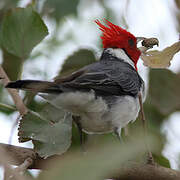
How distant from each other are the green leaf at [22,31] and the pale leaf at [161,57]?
2.85 ft

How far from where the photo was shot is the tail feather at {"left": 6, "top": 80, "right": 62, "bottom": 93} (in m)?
1.88

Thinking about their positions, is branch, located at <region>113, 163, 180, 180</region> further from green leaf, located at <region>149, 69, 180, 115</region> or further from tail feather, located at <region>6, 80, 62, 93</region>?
green leaf, located at <region>149, 69, 180, 115</region>

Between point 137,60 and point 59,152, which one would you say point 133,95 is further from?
point 59,152

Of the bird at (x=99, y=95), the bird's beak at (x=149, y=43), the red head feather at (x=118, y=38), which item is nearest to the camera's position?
the bird's beak at (x=149, y=43)

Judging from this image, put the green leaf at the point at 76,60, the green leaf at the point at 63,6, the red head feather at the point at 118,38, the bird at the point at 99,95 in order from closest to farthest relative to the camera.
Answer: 1. the bird at the point at 99,95
2. the green leaf at the point at 63,6
3. the green leaf at the point at 76,60
4. the red head feather at the point at 118,38

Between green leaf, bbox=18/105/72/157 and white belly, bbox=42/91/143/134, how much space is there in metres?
0.43

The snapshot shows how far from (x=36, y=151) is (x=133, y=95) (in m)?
1.55

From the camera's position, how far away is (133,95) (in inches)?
137

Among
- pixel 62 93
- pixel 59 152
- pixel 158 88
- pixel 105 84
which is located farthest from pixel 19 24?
pixel 158 88

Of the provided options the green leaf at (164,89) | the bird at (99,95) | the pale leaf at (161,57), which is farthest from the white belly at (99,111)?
the pale leaf at (161,57)

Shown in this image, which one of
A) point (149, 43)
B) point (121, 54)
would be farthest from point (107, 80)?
point (121, 54)

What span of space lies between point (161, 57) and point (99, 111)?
3.15 feet

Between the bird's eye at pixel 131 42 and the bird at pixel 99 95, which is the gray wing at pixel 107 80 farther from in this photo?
the bird's eye at pixel 131 42

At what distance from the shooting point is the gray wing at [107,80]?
9.11ft
